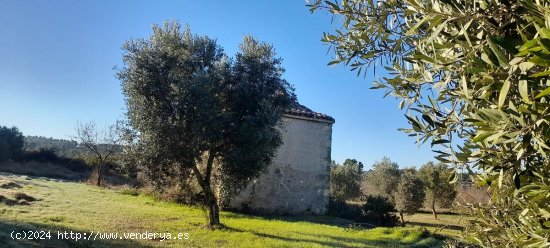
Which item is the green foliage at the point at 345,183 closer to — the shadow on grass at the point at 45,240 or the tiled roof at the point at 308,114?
the tiled roof at the point at 308,114

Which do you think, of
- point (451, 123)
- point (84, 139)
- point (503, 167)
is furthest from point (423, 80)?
point (84, 139)

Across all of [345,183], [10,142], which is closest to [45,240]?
[345,183]

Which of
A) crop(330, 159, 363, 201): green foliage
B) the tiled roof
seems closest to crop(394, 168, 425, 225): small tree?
the tiled roof

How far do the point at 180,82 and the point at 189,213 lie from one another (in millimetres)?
7543

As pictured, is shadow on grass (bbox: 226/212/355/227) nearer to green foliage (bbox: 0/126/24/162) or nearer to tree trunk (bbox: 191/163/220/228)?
tree trunk (bbox: 191/163/220/228)

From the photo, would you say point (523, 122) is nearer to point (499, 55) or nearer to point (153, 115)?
point (499, 55)

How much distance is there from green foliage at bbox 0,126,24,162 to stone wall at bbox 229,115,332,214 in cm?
3504

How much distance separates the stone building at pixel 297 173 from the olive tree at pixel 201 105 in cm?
664

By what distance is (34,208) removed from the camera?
14.2 metres

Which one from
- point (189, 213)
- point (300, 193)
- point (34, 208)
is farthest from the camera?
point (300, 193)

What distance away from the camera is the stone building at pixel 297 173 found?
19.9 meters

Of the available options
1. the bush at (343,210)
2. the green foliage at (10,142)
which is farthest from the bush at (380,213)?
the green foliage at (10,142)

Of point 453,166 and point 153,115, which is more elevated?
point 153,115

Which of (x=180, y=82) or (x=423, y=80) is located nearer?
(x=423, y=80)
